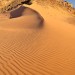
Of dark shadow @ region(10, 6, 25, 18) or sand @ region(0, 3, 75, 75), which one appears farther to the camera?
dark shadow @ region(10, 6, 25, 18)

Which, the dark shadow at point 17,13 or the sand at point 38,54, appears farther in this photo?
the dark shadow at point 17,13

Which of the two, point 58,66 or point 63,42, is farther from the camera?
point 63,42

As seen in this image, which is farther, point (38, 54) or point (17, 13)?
point (17, 13)

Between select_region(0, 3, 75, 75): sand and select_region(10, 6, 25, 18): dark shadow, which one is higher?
select_region(0, 3, 75, 75): sand

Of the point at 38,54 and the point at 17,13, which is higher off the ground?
the point at 38,54

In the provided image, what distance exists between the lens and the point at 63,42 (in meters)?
8.25

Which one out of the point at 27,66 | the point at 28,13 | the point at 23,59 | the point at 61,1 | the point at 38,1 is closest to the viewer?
the point at 27,66

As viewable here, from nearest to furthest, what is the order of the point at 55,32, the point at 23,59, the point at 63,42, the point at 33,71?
the point at 33,71
the point at 23,59
the point at 63,42
the point at 55,32

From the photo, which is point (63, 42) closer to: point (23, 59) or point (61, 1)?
point (23, 59)

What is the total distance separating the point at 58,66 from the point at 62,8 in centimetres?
1891

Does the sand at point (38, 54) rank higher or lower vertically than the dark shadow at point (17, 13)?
higher

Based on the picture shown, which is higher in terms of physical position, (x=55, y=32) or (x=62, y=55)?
(x=62, y=55)

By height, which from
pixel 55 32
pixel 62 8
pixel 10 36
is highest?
pixel 55 32

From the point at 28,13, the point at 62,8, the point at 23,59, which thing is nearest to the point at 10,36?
the point at 23,59
